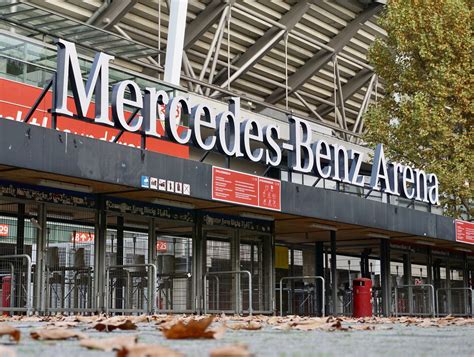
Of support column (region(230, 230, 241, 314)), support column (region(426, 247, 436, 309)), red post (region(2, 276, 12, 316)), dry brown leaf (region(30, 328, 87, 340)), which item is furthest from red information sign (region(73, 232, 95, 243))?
support column (region(426, 247, 436, 309))

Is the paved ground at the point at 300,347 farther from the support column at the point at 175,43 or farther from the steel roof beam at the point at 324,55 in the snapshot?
the steel roof beam at the point at 324,55

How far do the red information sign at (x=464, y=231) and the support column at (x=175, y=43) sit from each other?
8680 mm

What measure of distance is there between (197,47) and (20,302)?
20408 mm

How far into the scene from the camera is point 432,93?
24969 mm

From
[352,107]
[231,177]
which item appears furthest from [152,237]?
[352,107]

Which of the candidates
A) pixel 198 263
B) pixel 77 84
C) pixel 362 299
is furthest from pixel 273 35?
pixel 77 84

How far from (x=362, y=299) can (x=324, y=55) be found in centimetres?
1903

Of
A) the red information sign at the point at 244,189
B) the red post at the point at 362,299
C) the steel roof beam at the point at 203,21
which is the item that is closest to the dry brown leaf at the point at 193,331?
the red information sign at the point at 244,189

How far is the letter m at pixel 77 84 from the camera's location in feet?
43.2

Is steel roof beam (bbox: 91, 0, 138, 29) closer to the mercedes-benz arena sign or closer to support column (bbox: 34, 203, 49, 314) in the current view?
the mercedes-benz arena sign

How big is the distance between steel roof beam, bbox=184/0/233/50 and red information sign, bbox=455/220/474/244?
11114 mm

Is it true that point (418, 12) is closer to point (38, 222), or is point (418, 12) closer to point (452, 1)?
point (452, 1)

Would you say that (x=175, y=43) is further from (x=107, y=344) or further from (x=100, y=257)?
(x=107, y=344)

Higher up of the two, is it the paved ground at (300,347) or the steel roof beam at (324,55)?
the steel roof beam at (324,55)
